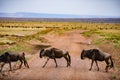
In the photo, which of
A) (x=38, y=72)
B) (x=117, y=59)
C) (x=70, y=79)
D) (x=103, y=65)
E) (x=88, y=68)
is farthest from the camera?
(x=117, y=59)

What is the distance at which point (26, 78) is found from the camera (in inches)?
709

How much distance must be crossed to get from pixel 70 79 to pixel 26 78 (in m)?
2.52

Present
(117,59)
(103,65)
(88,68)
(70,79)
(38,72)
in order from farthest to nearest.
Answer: (117,59), (103,65), (88,68), (38,72), (70,79)

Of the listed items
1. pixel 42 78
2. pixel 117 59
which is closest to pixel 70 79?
pixel 42 78

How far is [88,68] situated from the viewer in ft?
71.8

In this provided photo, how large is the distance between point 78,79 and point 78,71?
264 cm

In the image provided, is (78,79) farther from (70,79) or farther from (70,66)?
(70,66)

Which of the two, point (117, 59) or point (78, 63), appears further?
point (117, 59)

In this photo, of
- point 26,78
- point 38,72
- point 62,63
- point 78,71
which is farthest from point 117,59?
point 26,78

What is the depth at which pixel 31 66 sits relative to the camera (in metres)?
22.5

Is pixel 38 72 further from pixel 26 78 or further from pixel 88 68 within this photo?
pixel 88 68

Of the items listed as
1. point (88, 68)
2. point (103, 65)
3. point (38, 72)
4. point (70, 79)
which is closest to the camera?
point (70, 79)

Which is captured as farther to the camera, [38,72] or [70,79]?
[38,72]

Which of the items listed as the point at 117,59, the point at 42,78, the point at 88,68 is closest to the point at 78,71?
the point at 88,68
